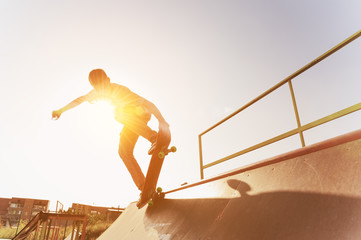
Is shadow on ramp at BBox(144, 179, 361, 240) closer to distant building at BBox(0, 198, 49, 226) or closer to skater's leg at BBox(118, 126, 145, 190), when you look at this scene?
skater's leg at BBox(118, 126, 145, 190)

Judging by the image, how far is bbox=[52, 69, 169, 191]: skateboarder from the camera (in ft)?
9.29

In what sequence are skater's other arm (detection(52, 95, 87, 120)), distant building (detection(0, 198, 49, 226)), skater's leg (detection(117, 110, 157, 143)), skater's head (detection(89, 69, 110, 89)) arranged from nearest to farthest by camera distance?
skater's leg (detection(117, 110, 157, 143))
skater's head (detection(89, 69, 110, 89))
skater's other arm (detection(52, 95, 87, 120))
distant building (detection(0, 198, 49, 226))

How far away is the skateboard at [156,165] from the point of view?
249 centimetres

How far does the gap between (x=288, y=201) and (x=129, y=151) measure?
8.27 ft

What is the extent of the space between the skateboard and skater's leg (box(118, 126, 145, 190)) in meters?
0.39

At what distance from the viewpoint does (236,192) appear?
61.3 inches

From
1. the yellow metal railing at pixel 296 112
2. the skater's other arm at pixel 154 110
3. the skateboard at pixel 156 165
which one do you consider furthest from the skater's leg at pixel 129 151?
the yellow metal railing at pixel 296 112

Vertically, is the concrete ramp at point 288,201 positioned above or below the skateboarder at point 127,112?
below

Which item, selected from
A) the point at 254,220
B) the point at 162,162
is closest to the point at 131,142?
the point at 162,162

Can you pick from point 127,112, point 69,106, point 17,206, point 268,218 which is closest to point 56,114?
point 69,106

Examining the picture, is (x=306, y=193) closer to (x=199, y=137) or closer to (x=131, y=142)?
(x=131, y=142)

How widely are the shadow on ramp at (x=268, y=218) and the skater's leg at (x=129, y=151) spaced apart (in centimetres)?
133

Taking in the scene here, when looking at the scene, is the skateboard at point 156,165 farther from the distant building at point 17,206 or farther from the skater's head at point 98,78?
the distant building at point 17,206

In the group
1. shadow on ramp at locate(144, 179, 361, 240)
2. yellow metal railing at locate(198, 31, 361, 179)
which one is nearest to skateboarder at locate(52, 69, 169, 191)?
shadow on ramp at locate(144, 179, 361, 240)
